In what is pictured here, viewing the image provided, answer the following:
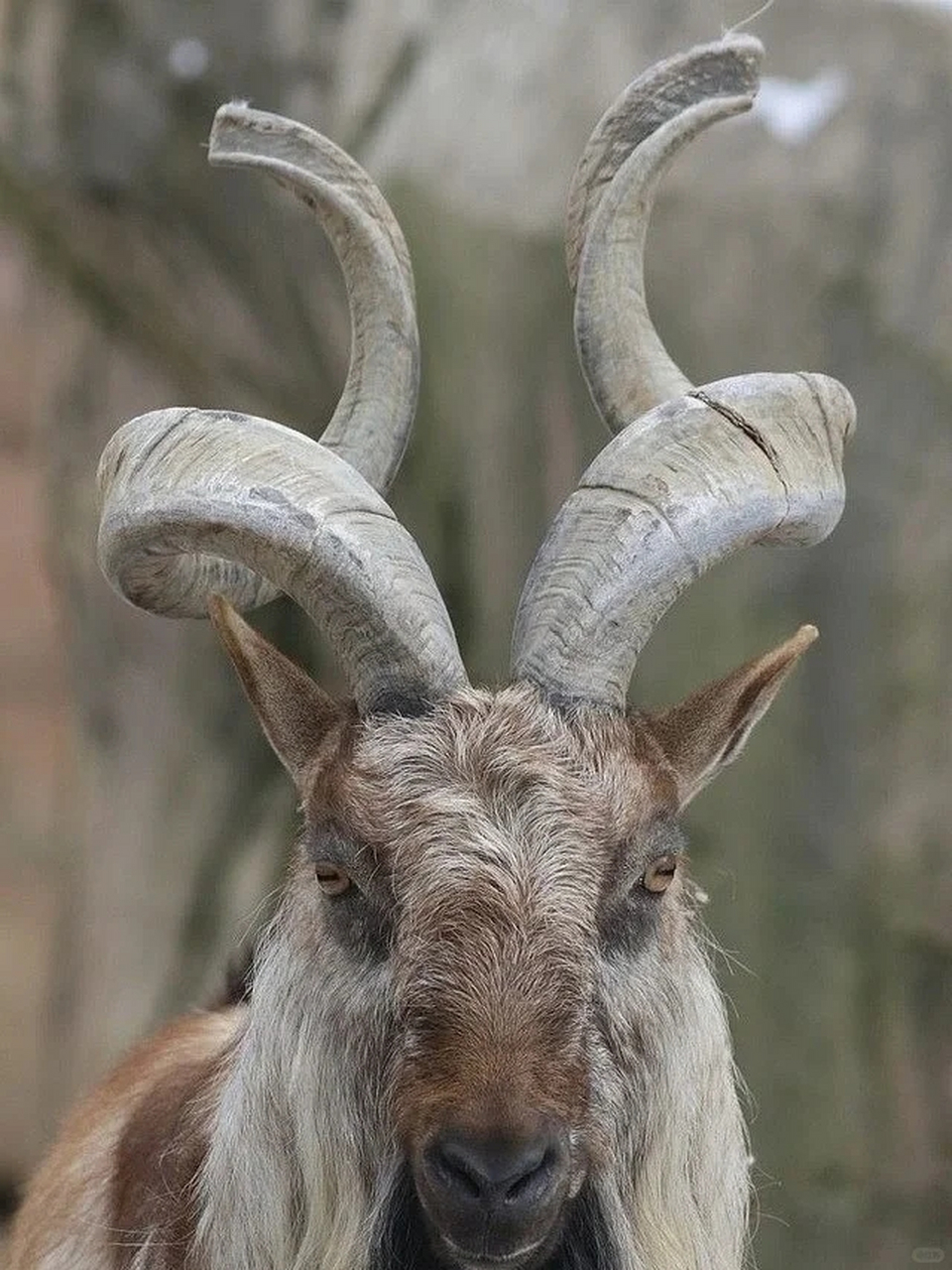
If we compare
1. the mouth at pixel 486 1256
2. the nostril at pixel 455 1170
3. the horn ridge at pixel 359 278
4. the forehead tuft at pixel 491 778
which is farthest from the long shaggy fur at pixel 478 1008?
the horn ridge at pixel 359 278

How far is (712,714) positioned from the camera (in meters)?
3.81

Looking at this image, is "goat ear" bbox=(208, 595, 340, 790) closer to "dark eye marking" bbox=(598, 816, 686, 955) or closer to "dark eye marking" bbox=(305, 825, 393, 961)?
"dark eye marking" bbox=(305, 825, 393, 961)

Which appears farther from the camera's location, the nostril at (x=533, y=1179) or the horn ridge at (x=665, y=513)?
the horn ridge at (x=665, y=513)

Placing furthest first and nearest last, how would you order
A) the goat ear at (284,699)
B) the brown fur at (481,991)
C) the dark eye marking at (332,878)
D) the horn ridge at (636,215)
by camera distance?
the horn ridge at (636,215)
the goat ear at (284,699)
the dark eye marking at (332,878)
the brown fur at (481,991)

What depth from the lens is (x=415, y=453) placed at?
8.77m

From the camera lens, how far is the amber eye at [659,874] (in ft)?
12.1

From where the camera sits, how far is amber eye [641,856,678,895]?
367cm

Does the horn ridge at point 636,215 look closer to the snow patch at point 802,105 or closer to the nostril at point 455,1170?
the nostril at point 455,1170

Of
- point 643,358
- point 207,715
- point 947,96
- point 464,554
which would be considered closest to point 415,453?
point 464,554

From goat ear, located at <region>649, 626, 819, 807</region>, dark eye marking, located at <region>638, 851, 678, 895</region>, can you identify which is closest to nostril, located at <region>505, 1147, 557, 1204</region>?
dark eye marking, located at <region>638, 851, 678, 895</region>

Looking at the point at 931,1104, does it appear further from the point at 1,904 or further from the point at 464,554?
the point at 1,904

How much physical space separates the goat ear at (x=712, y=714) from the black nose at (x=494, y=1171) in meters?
0.85

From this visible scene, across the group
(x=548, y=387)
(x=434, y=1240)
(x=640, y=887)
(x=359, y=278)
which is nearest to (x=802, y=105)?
(x=548, y=387)

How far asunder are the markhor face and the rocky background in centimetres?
443
